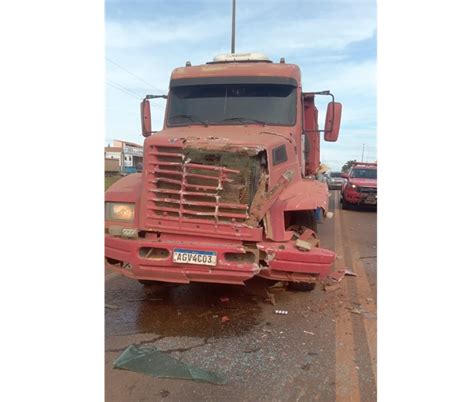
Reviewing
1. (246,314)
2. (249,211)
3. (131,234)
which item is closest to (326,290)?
(246,314)

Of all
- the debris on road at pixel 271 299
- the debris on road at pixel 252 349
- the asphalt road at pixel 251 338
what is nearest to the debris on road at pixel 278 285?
the asphalt road at pixel 251 338

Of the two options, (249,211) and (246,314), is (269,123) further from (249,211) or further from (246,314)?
(246,314)

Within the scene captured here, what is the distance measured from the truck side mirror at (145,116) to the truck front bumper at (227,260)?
112 inches

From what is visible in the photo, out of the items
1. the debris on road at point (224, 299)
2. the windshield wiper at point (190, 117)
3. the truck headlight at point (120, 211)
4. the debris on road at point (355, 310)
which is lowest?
the debris on road at point (355, 310)

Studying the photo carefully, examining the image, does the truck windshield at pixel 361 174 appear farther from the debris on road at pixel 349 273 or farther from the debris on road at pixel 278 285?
the debris on road at pixel 278 285

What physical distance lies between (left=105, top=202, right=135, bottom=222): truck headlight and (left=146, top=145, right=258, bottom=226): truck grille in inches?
11.6

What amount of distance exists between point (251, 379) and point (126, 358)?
42.6 inches

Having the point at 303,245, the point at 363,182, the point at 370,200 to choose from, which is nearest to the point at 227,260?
the point at 303,245

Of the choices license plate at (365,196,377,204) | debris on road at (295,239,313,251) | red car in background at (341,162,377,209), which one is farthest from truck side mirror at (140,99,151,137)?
license plate at (365,196,377,204)

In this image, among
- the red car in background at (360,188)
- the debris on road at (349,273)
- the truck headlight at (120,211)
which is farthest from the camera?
the red car in background at (360,188)

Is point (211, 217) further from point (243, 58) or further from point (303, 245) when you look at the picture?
point (243, 58)

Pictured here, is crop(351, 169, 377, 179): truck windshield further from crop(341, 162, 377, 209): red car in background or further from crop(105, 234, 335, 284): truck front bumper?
crop(105, 234, 335, 284): truck front bumper

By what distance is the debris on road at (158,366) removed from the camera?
3020 millimetres

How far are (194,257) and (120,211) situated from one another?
997mm
